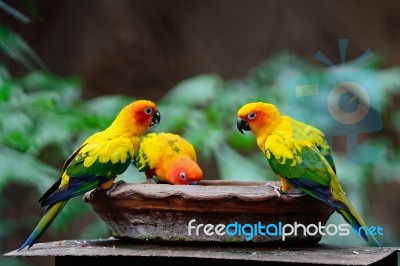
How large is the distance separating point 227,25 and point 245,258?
9.81 ft

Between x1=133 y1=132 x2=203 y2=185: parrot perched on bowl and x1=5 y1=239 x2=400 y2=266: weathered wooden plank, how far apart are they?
0.35m

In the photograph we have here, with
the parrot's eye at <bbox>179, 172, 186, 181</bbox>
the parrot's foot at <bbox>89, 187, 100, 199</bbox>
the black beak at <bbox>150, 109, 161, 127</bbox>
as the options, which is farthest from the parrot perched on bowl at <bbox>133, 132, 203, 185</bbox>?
the parrot's foot at <bbox>89, 187, 100, 199</bbox>

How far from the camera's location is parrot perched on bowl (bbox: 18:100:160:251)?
1543 mm

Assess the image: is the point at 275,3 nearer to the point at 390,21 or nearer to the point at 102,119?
the point at 390,21

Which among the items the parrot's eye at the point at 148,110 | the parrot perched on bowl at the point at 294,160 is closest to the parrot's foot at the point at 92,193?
the parrot's eye at the point at 148,110

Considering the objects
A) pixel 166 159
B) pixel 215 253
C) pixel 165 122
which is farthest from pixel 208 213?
pixel 165 122

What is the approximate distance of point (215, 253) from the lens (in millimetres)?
1354

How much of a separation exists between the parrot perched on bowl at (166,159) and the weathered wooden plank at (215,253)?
0.35 metres

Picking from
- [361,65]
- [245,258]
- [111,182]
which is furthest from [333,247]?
[361,65]

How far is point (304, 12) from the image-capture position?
161 inches

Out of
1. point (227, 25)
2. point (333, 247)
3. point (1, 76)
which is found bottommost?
point (333, 247)

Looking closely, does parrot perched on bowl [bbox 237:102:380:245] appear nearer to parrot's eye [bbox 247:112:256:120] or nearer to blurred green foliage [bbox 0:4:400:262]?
parrot's eye [bbox 247:112:256:120]

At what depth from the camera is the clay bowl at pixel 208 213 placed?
141 cm

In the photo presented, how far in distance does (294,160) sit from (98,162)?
0.46 m
